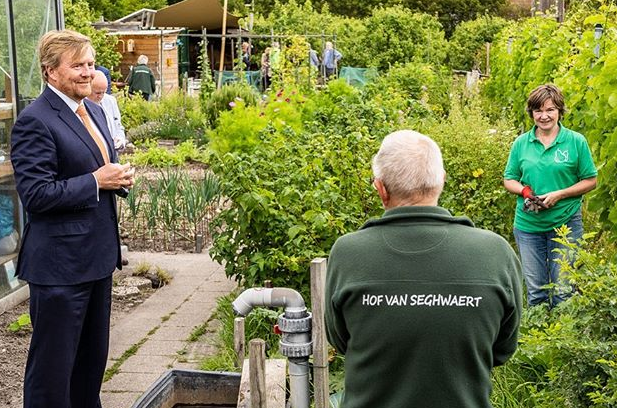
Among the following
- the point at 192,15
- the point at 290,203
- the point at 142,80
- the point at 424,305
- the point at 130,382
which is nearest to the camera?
the point at 424,305

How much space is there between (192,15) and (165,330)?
28.7 meters

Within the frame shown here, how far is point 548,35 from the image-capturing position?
39.6ft

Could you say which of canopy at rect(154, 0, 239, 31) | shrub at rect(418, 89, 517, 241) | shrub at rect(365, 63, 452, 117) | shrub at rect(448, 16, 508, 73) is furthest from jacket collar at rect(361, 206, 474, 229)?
canopy at rect(154, 0, 239, 31)

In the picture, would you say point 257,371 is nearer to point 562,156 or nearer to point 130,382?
point 130,382

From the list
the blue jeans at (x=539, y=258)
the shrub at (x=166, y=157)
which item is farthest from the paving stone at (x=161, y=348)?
the shrub at (x=166, y=157)

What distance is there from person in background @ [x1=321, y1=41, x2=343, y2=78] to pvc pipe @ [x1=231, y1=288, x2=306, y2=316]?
18.9 meters

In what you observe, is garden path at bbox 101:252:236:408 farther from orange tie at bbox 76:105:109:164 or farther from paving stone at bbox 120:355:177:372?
orange tie at bbox 76:105:109:164

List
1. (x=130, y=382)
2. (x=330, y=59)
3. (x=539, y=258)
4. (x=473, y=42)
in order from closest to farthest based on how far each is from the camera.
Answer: (x=130, y=382) < (x=539, y=258) < (x=330, y=59) < (x=473, y=42)

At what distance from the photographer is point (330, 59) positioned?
22.6 m

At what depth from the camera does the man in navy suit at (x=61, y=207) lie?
3977mm

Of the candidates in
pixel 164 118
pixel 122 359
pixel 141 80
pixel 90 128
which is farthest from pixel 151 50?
pixel 90 128

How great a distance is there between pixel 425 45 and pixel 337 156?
15382mm

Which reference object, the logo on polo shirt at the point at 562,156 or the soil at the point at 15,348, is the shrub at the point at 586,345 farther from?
the soil at the point at 15,348

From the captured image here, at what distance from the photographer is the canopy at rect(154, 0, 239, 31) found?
1316 inches
